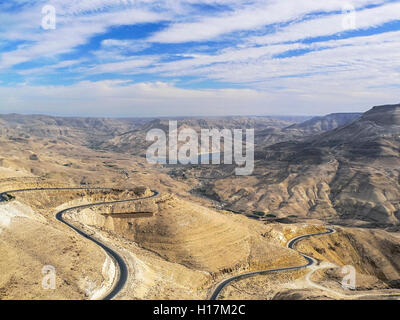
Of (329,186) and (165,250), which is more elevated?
(165,250)

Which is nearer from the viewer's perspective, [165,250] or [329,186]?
[165,250]

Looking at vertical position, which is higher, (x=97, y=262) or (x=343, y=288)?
(x=97, y=262)

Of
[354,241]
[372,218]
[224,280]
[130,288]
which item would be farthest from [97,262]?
[372,218]

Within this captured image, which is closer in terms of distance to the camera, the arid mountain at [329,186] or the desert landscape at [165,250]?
the desert landscape at [165,250]

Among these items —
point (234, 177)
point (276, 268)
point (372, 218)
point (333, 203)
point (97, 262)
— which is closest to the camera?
point (97, 262)

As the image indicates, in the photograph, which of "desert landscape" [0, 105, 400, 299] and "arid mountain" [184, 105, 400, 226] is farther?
"arid mountain" [184, 105, 400, 226]

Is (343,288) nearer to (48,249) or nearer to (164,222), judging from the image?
(164,222)
